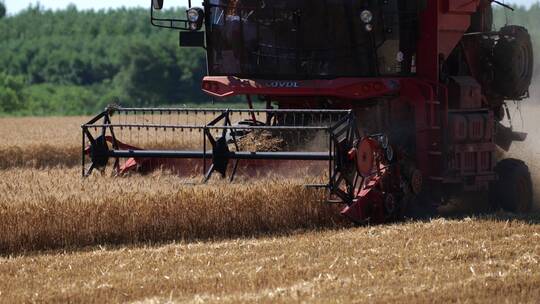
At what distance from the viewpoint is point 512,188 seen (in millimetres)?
11430

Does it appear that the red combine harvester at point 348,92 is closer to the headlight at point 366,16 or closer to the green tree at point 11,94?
the headlight at point 366,16

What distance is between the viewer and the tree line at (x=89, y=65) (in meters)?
45.0

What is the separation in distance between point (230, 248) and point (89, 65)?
45509mm

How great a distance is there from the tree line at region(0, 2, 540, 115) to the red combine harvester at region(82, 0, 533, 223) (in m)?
30.8

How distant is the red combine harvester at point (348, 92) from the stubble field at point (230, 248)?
485 mm

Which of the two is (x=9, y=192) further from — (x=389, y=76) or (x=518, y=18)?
(x=518, y=18)

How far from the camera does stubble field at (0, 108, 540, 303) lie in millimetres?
6910

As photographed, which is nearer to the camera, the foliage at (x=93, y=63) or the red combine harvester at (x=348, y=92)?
the red combine harvester at (x=348, y=92)

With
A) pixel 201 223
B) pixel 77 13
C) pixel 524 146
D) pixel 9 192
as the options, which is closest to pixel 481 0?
pixel 524 146

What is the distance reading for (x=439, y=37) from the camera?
11.0 meters

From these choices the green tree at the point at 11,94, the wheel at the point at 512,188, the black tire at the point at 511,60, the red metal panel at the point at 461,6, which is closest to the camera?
the red metal panel at the point at 461,6

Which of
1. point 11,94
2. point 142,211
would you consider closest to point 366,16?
point 142,211

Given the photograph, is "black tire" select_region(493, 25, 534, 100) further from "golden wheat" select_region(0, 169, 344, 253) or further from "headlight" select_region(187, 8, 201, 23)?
"headlight" select_region(187, 8, 201, 23)

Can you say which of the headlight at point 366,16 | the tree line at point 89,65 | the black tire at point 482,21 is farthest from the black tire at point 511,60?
the tree line at point 89,65
